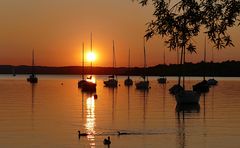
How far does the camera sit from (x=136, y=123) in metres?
42.9

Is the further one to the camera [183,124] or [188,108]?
[188,108]

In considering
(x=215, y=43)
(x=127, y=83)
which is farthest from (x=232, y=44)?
(x=127, y=83)

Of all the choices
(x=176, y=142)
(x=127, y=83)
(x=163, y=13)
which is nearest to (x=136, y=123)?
(x=176, y=142)

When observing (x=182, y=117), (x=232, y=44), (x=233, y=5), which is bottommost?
(x=182, y=117)

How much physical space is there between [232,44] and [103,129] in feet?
79.6

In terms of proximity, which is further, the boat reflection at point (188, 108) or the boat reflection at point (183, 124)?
the boat reflection at point (188, 108)

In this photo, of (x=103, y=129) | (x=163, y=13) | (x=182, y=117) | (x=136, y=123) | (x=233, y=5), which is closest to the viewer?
(x=233, y=5)

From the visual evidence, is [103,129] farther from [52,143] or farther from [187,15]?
[187,15]

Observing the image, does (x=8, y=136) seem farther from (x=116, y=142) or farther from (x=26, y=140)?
(x=116, y=142)

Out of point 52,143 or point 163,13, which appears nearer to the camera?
point 163,13

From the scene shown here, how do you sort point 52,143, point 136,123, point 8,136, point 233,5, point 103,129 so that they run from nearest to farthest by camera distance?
point 233,5 → point 52,143 → point 8,136 → point 103,129 → point 136,123

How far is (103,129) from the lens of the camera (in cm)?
3769

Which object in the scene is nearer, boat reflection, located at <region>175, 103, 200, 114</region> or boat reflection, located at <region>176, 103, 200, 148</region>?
boat reflection, located at <region>176, 103, 200, 148</region>

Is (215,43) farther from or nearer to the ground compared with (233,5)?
nearer to the ground
